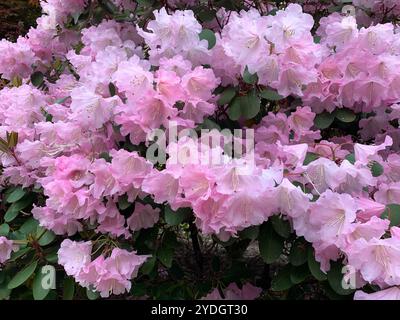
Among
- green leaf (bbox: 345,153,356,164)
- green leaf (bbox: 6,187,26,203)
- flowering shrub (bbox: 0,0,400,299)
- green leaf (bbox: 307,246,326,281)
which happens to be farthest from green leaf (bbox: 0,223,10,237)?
green leaf (bbox: 345,153,356,164)

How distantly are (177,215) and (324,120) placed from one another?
0.59 meters

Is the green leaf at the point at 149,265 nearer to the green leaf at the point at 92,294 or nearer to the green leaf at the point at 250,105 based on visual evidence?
the green leaf at the point at 92,294

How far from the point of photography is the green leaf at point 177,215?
130cm

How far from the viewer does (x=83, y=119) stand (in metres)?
1.42

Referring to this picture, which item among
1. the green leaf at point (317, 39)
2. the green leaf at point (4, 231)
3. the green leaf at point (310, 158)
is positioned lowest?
the green leaf at point (4, 231)

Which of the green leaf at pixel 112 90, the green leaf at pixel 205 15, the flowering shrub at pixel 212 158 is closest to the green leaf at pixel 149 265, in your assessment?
the flowering shrub at pixel 212 158

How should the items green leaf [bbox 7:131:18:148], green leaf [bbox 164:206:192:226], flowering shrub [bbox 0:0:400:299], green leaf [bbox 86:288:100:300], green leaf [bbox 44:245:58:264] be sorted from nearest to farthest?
flowering shrub [bbox 0:0:400:299] → green leaf [bbox 164:206:192:226] → green leaf [bbox 86:288:100:300] → green leaf [bbox 44:245:58:264] → green leaf [bbox 7:131:18:148]

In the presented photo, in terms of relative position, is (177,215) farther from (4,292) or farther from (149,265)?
(4,292)

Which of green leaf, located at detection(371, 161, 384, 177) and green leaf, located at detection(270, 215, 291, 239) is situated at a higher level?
green leaf, located at detection(371, 161, 384, 177)

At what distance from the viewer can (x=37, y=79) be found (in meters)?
2.14

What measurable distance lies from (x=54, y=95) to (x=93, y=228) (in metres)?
0.69

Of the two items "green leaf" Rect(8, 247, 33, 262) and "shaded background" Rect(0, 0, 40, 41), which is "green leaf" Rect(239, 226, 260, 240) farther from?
"shaded background" Rect(0, 0, 40, 41)

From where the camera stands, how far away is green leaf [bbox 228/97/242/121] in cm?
149
